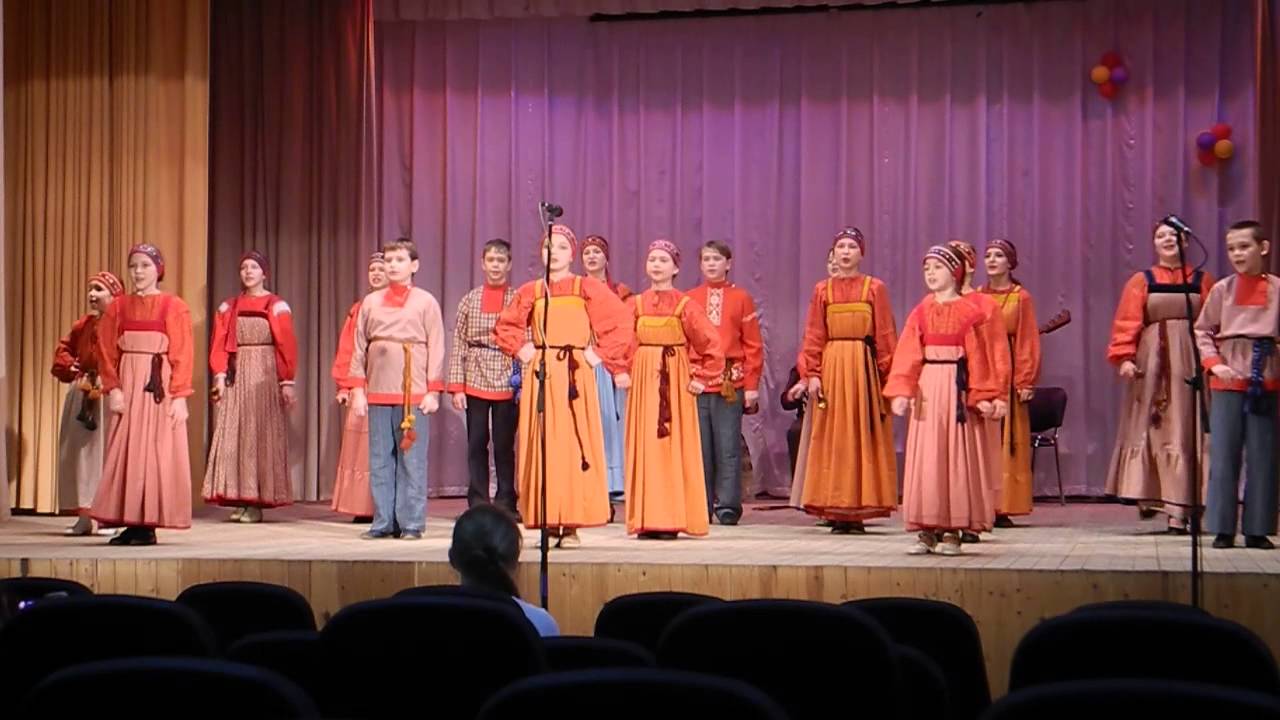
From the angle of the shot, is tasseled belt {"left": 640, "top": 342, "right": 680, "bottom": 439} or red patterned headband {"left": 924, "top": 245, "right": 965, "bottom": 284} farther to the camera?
tasseled belt {"left": 640, "top": 342, "right": 680, "bottom": 439}

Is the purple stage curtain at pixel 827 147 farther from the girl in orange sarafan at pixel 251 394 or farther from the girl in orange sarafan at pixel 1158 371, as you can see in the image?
the girl in orange sarafan at pixel 1158 371

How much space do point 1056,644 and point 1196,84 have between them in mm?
9538

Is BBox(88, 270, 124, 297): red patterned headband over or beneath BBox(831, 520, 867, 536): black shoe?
over

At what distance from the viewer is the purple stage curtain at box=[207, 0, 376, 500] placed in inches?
459

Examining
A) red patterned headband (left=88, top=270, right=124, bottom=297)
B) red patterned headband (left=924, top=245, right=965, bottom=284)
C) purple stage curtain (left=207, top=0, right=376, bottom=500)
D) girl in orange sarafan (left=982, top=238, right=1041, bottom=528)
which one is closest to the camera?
red patterned headband (left=924, top=245, right=965, bottom=284)

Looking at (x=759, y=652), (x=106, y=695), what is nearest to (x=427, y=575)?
(x=759, y=652)

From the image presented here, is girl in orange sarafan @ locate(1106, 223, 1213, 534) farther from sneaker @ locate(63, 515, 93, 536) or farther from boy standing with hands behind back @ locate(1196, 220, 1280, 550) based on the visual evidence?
sneaker @ locate(63, 515, 93, 536)

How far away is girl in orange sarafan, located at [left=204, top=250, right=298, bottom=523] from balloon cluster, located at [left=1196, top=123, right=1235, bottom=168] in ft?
21.2

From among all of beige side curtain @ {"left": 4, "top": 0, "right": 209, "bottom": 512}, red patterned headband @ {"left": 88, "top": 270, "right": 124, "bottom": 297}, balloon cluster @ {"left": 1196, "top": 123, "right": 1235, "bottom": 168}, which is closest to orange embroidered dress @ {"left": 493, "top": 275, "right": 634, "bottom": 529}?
red patterned headband @ {"left": 88, "top": 270, "right": 124, "bottom": 297}

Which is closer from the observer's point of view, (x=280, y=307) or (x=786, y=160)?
(x=280, y=307)

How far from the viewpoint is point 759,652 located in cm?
273

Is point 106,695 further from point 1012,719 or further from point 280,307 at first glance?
point 280,307

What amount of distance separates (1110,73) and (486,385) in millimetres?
5262

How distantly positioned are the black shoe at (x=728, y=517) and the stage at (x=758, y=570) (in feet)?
4.25
